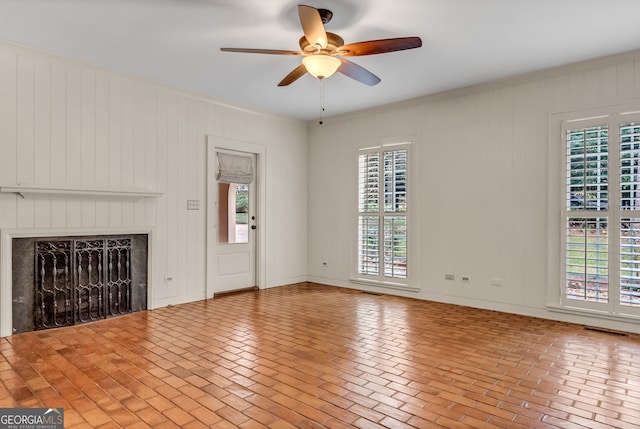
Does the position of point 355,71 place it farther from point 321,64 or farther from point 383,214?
point 383,214

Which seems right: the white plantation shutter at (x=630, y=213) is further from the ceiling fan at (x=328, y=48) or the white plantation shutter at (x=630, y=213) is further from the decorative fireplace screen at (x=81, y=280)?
the decorative fireplace screen at (x=81, y=280)

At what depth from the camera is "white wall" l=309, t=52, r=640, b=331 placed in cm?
436

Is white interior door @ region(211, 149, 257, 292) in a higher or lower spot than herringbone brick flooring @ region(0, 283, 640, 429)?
higher

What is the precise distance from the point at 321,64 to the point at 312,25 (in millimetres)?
459

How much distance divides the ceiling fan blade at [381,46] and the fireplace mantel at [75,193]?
2.82 meters

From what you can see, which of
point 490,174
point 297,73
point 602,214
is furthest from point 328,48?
point 602,214

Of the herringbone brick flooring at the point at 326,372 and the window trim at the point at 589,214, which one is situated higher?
the window trim at the point at 589,214

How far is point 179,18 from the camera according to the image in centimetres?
331

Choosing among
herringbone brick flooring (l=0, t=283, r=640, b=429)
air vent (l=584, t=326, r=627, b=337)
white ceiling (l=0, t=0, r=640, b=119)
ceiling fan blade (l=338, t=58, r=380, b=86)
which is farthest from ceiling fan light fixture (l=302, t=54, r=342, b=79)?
air vent (l=584, t=326, r=627, b=337)

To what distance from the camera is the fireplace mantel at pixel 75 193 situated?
12.3 ft

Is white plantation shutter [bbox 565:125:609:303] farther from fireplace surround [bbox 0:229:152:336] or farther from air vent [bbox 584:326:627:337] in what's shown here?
fireplace surround [bbox 0:229:152:336]

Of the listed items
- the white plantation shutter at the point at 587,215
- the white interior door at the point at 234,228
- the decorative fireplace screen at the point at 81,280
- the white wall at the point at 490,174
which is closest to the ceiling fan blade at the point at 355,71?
the white wall at the point at 490,174

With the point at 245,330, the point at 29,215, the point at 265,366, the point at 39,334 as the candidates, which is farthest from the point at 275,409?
the point at 29,215

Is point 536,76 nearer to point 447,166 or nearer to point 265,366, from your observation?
point 447,166
